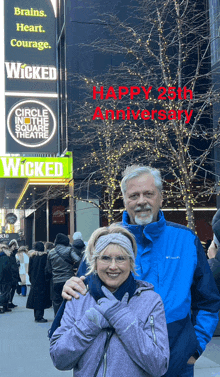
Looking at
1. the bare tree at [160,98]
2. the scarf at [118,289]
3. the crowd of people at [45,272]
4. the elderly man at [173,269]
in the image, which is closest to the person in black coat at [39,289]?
the crowd of people at [45,272]

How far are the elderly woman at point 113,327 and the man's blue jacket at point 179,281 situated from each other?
31cm

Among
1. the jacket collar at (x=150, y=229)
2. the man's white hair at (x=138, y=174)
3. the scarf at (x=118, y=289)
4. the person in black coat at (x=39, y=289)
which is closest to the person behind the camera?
the scarf at (x=118, y=289)

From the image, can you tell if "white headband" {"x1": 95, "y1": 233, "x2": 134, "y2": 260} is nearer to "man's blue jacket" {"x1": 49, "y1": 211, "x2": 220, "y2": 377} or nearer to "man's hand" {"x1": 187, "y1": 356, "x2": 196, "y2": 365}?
"man's blue jacket" {"x1": 49, "y1": 211, "x2": 220, "y2": 377}

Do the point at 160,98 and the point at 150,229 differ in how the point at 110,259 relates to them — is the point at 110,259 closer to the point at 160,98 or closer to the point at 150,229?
the point at 150,229

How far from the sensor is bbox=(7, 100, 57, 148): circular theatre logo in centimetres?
1917

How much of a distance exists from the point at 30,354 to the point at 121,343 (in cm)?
622

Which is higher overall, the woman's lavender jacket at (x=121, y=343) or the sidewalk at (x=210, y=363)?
the woman's lavender jacket at (x=121, y=343)

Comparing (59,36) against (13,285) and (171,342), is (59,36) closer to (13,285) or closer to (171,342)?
(13,285)

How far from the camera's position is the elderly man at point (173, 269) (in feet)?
9.22

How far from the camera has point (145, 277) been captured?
2.88 m

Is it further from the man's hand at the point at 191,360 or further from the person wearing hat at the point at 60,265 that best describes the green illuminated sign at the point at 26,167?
the man's hand at the point at 191,360

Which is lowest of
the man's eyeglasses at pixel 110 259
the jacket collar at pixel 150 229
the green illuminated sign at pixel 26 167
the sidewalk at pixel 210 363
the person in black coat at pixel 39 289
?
the sidewalk at pixel 210 363

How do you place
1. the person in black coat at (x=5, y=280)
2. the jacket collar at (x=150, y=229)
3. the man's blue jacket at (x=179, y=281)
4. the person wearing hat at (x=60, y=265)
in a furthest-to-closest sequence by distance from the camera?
the person in black coat at (x=5, y=280) → the person wearing hat at (x=60, y=265) → the jacket collar at (x=150, y=229) → the man's blue jacket at (x=179, y=281)

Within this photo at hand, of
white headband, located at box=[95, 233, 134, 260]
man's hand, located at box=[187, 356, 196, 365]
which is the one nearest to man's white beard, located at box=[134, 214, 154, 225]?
white headband, located at box=[95, 233, 134, 260]
